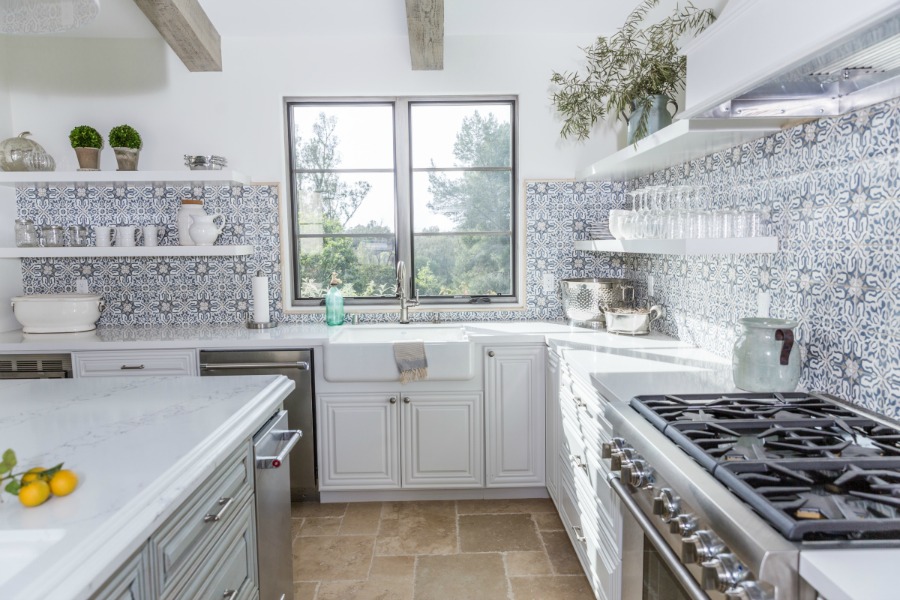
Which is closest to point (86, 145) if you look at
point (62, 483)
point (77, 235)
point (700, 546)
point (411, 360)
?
point (77, 235)

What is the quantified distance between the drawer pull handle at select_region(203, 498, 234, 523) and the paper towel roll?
84.0 inches

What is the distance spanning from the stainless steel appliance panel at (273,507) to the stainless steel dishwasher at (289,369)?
1080 millimetres

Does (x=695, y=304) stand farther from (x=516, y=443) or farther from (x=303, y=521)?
(x=303, y=521)

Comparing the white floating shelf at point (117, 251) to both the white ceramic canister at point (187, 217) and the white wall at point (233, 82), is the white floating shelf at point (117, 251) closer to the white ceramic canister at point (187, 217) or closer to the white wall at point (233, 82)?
the white ceramic canister at point (187, 217)

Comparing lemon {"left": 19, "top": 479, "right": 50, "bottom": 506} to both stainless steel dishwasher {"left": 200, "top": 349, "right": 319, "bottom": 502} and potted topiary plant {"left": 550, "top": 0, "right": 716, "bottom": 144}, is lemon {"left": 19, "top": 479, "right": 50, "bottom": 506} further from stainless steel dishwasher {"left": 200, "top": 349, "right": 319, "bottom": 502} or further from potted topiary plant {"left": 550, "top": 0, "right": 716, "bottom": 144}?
potted topiary plant {"left": 550, "top": 0, "right": 716, "bottom": 144}

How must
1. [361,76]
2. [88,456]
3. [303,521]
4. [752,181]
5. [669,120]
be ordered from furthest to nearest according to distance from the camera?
[361,76] < [303,521] < [669,120] < [752,181] < [88,456]

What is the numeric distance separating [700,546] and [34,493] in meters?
1.23

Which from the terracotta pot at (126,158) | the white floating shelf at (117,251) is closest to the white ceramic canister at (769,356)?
the white floating shelf at (117,251)

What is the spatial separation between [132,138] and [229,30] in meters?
0.84

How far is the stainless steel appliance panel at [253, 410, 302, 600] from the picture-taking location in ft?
5.87

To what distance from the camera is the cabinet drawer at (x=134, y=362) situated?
3.16 m

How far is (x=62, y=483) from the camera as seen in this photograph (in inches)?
43.9

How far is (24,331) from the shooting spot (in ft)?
11.2

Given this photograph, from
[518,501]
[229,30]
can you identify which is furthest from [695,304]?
A: [229,30]
